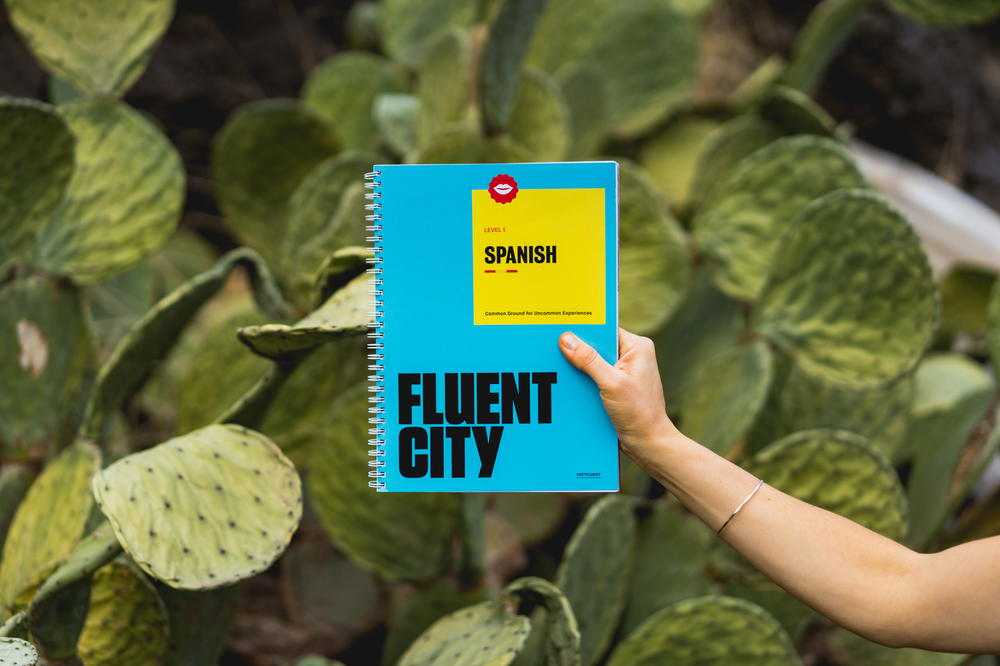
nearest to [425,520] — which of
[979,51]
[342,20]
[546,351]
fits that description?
[546,351]

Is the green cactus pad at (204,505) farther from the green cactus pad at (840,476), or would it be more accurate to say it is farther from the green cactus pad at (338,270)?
the green cactus pad at (840,476)

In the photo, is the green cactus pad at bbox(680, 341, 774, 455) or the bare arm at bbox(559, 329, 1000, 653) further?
the green cactus pad at bbox(680, 341, 774, 455)

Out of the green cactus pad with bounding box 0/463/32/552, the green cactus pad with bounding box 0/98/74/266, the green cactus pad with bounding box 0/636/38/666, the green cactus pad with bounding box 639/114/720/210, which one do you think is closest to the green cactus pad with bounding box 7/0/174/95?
the green cactus pad with bounding box 0/98/74/266

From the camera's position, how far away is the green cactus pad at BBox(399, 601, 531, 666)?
698 mm

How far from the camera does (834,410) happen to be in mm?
1075

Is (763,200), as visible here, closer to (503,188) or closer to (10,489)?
(503,188)

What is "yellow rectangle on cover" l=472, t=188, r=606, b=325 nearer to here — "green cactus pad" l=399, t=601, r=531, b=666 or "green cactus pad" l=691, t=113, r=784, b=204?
"green cactus pad" l=399, t=601, r=531, b=666

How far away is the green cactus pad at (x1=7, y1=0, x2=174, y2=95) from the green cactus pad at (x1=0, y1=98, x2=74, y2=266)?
0.15 meters

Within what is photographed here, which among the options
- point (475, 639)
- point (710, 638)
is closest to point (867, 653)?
point (710, 638)

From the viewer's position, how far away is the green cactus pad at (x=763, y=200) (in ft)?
3.50

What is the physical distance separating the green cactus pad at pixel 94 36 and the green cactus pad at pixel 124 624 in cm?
49

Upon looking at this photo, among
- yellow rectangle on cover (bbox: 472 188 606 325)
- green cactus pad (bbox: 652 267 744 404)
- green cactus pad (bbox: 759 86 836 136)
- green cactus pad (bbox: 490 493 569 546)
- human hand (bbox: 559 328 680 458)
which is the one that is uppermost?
yellow rectangle on cover (bbox: 472 188 606 325)

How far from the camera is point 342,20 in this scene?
1.82 meters

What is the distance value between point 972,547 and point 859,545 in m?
0.06
